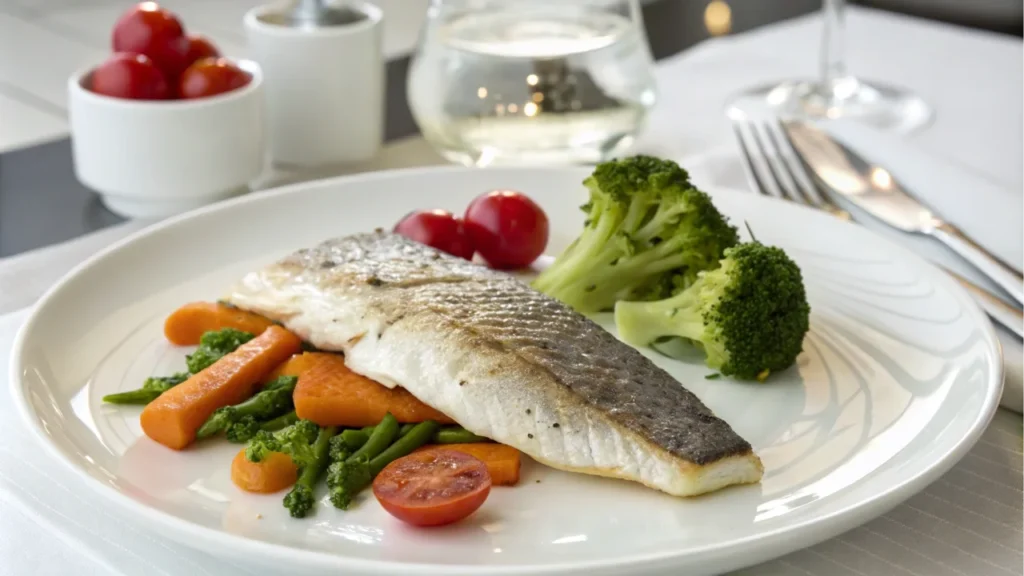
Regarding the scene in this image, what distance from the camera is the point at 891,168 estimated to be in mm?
3023

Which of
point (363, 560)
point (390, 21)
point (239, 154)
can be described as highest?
point (363, 560)

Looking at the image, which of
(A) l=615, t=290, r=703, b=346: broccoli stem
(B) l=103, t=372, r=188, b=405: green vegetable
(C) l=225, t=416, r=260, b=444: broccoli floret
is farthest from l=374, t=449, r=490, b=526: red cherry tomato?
(A) l=615, t=290, r=703, b=346: broccoli stem

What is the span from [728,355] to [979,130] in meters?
1.97

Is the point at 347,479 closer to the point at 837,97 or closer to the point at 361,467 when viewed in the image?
the point at 361,467

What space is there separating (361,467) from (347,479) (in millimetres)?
38

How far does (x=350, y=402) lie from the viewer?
1852 mm

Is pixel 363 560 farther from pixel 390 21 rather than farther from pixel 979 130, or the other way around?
pixel 390 21

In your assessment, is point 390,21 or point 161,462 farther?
point 390,21

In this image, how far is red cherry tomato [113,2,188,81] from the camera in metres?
3.05

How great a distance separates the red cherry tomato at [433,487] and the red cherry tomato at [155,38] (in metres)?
1.79

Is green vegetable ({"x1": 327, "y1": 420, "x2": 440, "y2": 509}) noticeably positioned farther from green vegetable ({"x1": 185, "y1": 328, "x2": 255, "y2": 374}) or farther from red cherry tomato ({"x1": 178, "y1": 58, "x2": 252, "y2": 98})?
red cherry tomato ({"x1": 178, "y1": 58, "x2": 252, "y2": 98})

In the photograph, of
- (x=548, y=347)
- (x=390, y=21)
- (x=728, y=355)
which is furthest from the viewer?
(x=390, y=21)

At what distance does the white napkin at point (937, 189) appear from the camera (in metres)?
Answer: 2.66

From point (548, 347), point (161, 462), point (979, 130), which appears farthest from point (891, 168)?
point (161, 462)
